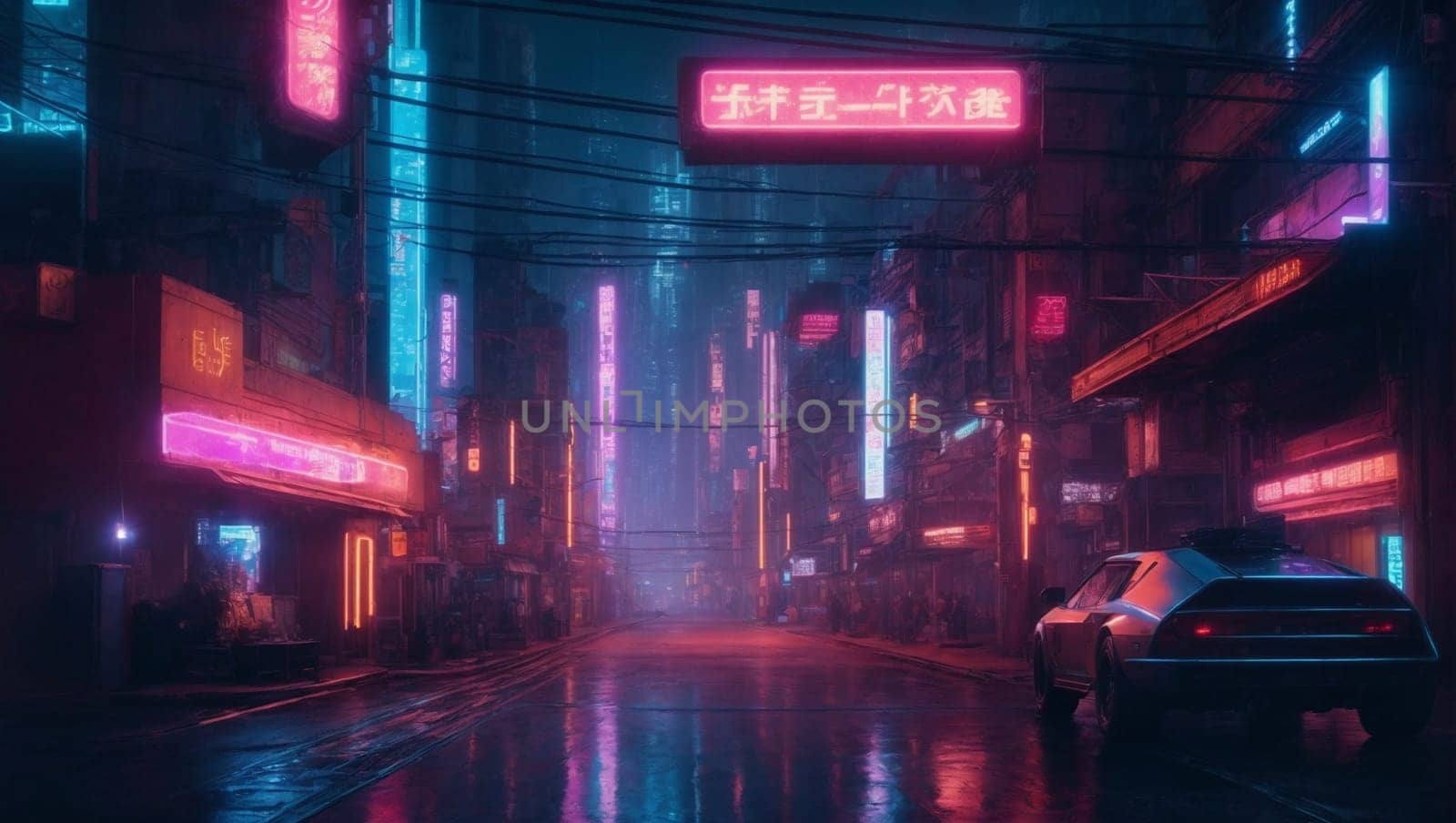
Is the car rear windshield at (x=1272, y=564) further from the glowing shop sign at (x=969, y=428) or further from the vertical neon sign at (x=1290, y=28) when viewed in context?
the glowing shop sign at (x=969, y=428)

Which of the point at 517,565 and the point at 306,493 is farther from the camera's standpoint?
the point at 517,565

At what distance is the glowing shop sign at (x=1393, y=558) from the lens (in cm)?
2036

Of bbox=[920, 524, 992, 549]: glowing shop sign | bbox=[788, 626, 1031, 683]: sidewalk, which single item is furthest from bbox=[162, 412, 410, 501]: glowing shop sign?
bbox=[920, 524, 992, 549]: glowing shop sign

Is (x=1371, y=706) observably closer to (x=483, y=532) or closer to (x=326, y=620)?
(x=326, y=620)

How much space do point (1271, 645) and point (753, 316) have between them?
448 ft

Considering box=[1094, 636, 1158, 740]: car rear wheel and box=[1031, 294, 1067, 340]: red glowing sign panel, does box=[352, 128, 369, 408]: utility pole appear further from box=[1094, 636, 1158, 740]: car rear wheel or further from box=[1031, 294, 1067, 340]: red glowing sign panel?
box=[1094, 636, 1158, 740]: car rear wheel

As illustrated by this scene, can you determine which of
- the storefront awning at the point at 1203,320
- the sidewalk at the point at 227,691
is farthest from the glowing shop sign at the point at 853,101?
the sidewalk at the point at 227,691

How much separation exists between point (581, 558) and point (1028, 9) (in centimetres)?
4250

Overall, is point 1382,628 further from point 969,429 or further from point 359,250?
point 969,429

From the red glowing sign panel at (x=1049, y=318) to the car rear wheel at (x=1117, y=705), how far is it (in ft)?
81.1

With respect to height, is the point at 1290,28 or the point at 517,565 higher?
the point at 1290,28

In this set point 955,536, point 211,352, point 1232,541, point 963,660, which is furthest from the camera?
point 955,536

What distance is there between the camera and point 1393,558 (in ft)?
68.1

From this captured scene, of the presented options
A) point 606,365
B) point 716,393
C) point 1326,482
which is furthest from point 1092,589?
point 716,393
